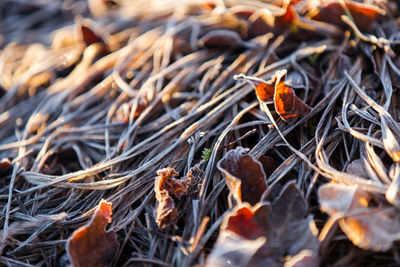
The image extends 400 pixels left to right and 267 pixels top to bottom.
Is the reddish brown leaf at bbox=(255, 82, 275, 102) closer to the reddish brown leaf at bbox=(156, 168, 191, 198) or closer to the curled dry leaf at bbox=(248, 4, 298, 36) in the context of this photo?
the reddish brown leaf at bbox=(156, 168, 191, 198)

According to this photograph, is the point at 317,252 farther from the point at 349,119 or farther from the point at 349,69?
the point at 349,69

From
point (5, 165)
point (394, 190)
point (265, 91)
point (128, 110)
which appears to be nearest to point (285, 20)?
point (265, 91)

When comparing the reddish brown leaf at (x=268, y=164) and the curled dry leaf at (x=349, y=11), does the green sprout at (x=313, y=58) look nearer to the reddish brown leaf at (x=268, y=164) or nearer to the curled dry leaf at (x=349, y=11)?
the curled dry leaf at (x=349, y=11)

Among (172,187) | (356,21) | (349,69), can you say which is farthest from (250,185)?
(356,21)

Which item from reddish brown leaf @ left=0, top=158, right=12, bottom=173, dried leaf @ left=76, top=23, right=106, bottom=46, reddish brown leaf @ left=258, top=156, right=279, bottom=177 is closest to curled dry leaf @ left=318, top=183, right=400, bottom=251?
reddish brown leaf @ left=258, top=156, right=279, bottom=177

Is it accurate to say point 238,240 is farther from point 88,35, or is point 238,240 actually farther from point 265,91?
point 88,35

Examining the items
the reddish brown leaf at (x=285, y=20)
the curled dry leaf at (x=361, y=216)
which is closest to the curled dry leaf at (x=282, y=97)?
the curled dry leaf at (x=361, y=216)
